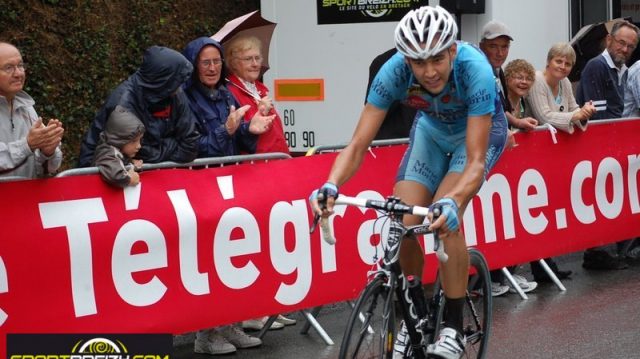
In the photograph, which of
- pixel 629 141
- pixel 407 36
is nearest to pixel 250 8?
pixel 629 141

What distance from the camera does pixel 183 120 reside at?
7.85 metres

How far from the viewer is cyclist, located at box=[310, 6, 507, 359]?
6020 millimetres

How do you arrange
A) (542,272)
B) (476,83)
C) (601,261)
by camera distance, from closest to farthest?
(476,83) → (542,272) → (601,261)

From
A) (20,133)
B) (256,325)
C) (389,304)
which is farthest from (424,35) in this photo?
(256,325)

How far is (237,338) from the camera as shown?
26.9 ft

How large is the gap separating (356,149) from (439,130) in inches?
25.1

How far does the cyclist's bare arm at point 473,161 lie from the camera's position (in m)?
6.00

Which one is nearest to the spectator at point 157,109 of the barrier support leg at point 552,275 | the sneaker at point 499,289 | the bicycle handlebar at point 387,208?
the bicycle handlebar at point 387,208

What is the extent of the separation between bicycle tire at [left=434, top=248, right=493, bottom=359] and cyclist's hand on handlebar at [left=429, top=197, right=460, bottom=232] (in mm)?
1145

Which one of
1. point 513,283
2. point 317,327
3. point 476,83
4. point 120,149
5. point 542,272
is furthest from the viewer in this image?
point 542,272

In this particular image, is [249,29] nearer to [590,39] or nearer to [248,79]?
[248,79]

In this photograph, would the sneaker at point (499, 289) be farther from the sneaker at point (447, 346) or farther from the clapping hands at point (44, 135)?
the clapping hands at point (44, 135)

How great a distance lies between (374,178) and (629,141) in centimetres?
319

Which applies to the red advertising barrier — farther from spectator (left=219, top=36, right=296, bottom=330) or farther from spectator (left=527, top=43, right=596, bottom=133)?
spectator (left=219, top=36, right=296, bottom=330)
